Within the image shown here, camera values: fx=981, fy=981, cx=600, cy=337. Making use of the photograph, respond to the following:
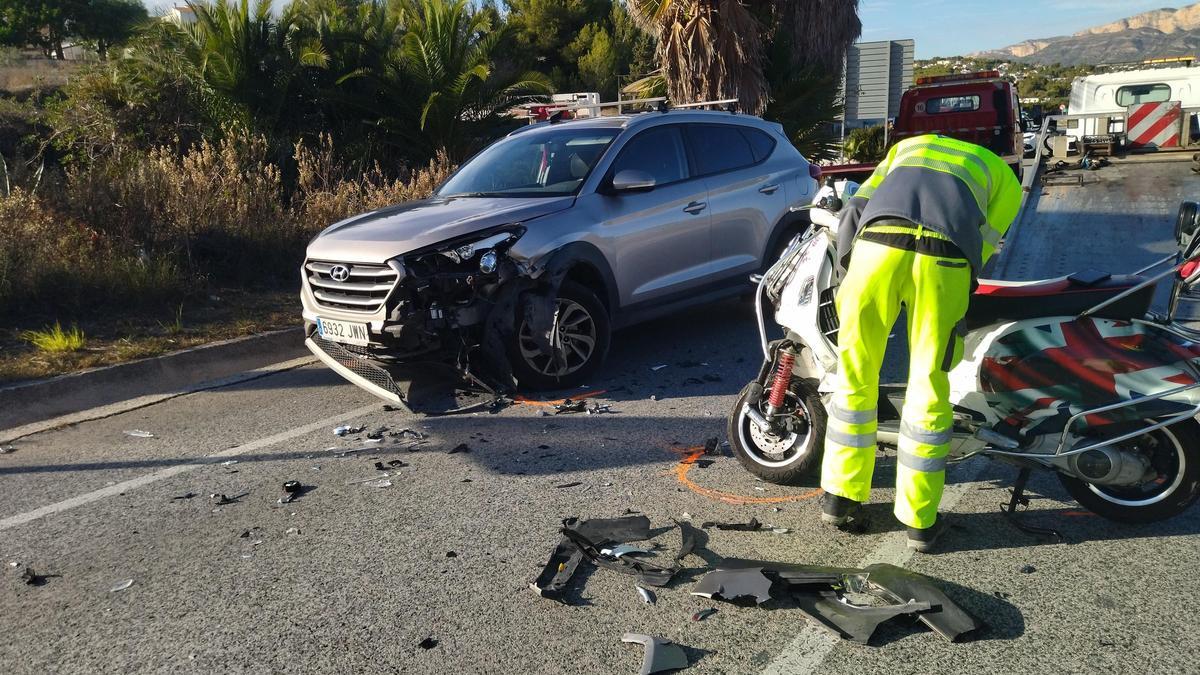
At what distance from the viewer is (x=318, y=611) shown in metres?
3.75

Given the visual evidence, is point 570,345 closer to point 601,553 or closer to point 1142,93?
point 601,553

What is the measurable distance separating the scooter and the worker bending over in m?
0.41

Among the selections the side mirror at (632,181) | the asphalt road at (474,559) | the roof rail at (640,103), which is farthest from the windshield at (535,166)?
the asphalt road at (474,559)

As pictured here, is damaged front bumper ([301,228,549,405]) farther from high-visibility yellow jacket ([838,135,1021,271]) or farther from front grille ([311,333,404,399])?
high-visibility yellow jacket ([838,135,1021,271])

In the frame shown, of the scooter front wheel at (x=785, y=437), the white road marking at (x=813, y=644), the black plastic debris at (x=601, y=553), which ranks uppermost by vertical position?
the scooter front wheel at (x=785, y=437)

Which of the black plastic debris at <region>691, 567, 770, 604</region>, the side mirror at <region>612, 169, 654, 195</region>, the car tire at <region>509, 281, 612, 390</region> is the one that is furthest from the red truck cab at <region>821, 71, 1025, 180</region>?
the black plastic debris at <region>691, 567, 770, 604</region>

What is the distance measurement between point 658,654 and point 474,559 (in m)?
1.11

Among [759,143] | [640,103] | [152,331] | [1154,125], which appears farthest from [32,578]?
[1154,125]

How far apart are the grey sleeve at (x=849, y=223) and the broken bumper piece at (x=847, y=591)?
1.36 metres

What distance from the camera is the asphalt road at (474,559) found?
3396 millimetres

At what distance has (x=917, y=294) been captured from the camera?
392 cm

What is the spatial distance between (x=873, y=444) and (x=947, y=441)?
0.32 m

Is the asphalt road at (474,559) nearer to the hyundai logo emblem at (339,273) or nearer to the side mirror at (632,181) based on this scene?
the hyundai logo emblem at (339,273)

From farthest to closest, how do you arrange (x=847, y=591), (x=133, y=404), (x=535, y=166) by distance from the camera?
(x=535, y=166) < (x=133, y=404) < (x=847, y=591)
